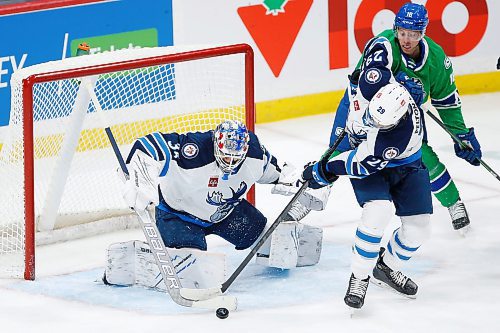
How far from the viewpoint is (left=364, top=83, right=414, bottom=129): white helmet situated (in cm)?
491

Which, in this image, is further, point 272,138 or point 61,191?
point 272,138

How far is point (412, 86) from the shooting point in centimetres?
555

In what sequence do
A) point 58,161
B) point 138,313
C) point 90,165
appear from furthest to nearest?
point 90,165 → point 58,161 → point 138,313

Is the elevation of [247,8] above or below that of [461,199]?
above

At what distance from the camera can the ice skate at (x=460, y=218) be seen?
20.1ft

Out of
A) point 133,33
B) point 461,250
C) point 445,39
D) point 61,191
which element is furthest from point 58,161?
point 445,39

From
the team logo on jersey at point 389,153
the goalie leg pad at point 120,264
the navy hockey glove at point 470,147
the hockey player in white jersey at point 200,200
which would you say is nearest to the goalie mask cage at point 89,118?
the goalie leg pad at point 120,264

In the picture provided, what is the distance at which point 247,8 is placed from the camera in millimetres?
7531

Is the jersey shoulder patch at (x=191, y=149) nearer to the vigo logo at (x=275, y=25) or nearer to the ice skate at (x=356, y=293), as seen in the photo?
the ice skate at (x=356, y=293)

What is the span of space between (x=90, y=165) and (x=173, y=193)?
1051 millimetres

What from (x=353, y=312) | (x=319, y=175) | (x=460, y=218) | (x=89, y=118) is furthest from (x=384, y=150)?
(x=89, y=118)

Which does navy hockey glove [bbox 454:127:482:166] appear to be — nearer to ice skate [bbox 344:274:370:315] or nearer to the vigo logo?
ice skate [bbox 344:274:370:315]

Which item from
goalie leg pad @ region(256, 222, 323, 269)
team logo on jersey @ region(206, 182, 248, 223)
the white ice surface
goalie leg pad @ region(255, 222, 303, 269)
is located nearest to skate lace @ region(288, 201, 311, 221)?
the white ice surface

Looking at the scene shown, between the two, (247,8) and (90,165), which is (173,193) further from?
(247,8)
